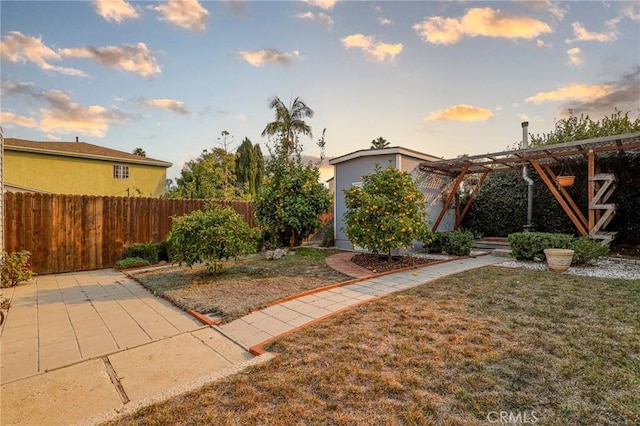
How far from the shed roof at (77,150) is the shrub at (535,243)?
18.7 metres

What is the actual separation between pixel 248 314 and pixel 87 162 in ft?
56.2

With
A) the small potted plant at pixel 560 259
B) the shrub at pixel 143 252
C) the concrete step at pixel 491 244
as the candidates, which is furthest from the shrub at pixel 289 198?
the concrete step at pixel 491 244

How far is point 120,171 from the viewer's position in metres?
16.5

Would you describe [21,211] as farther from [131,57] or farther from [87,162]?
[87,162]

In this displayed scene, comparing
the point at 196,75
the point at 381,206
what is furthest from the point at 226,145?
the point at 381,206

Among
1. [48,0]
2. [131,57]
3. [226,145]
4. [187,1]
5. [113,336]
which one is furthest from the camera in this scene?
[226,145]

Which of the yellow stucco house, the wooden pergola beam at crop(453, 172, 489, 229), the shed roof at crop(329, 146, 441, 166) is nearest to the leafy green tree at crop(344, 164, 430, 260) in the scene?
the shed roof at crop(329, 146, 441, 166)

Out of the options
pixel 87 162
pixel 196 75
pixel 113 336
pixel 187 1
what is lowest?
pixel 113 336

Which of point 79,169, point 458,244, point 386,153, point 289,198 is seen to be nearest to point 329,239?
point 289,198

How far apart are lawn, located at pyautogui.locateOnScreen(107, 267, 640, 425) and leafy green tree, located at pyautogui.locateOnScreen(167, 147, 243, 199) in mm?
14695

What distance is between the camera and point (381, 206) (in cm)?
684
